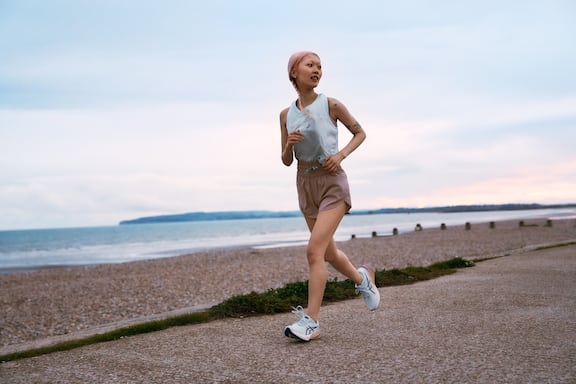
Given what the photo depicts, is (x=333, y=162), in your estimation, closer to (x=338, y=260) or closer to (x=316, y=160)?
(x=316, y=160)

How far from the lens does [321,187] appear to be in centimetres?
483

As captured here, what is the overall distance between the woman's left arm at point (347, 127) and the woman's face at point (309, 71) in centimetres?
20

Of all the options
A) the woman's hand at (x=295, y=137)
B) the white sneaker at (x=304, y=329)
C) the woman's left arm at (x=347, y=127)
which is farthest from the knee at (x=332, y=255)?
the woman's hand at (x=295, y=137)

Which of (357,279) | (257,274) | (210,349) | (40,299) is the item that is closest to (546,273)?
(357,279)

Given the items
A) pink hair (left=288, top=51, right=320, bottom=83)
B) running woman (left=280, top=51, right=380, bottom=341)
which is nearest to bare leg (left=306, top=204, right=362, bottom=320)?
Answer: running woman (left=280, top=51, right=380, bottom=341)

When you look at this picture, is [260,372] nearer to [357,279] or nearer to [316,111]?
[357,279]

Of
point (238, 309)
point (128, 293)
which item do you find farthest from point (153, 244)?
point (238, 309)

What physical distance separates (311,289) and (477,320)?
5.80ft

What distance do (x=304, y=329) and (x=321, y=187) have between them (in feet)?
3.79

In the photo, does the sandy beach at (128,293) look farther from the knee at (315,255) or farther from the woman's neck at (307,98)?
the woman's neck at (307,98)

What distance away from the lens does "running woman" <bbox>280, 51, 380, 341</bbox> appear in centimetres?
470

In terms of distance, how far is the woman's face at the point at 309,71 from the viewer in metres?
4.81

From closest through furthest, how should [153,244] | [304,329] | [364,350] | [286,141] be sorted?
[364,350] < [304,329] < [286,141] < [153,244]

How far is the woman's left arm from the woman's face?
0.66 feet
